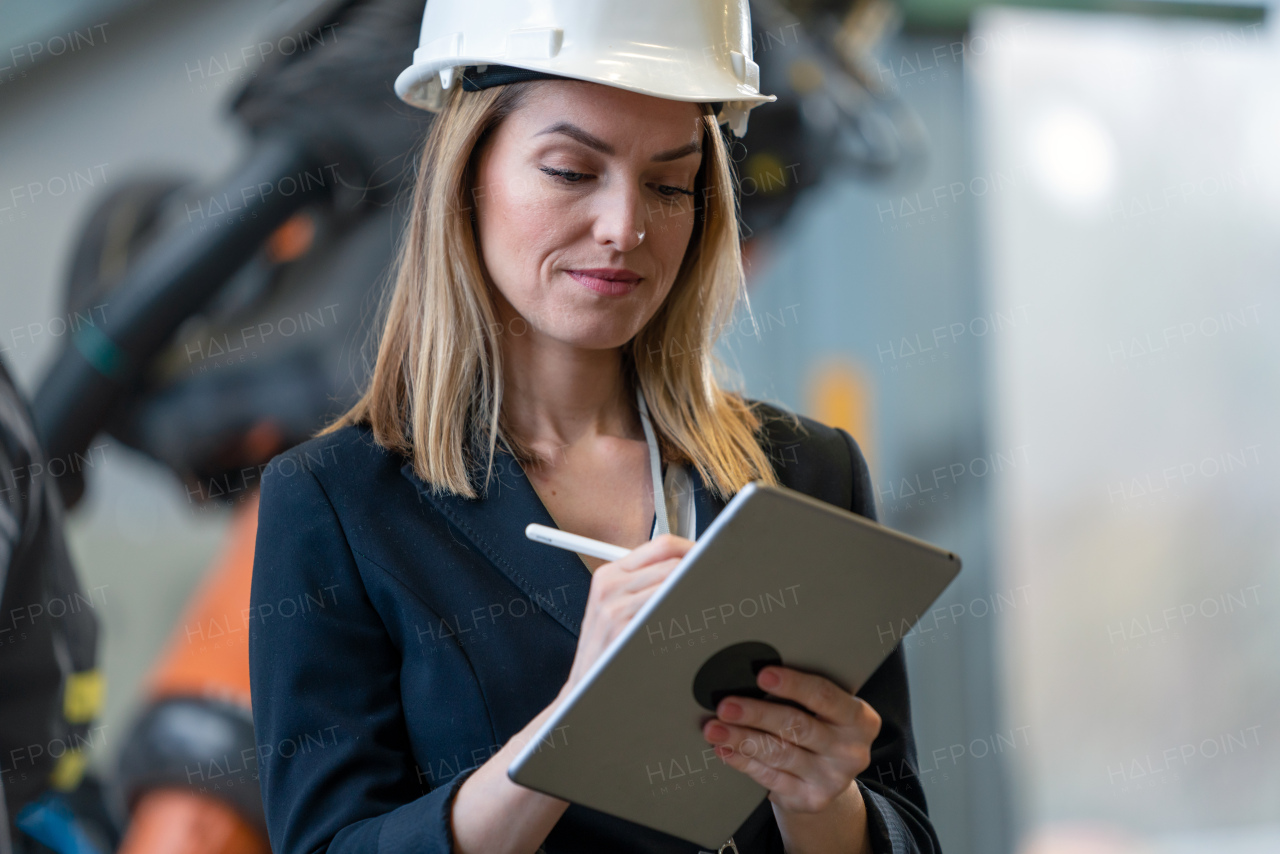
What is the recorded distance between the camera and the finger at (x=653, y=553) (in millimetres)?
785

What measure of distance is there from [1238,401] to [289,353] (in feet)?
9.60

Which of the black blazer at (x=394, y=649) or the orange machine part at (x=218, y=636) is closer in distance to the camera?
the black blazer at (x=394, y=649)

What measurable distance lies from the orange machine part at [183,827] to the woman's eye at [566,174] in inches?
68.1

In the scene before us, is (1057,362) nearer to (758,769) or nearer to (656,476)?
(656,476)

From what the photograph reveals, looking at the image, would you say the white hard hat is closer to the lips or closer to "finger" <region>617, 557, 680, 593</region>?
the lips

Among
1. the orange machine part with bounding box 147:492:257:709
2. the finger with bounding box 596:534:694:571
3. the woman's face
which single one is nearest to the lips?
the woman's face

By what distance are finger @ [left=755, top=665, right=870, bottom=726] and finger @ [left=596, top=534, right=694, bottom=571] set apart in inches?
4.5

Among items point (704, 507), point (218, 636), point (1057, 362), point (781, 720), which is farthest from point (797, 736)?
point (1057, 362)

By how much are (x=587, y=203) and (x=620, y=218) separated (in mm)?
40

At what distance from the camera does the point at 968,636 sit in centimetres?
321

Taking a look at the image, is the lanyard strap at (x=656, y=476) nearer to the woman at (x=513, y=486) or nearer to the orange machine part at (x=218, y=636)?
the woman at (x=513, y=486)

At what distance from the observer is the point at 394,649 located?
100 centimetres

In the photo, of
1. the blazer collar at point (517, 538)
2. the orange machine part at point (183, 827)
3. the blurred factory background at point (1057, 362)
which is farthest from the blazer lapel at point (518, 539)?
the blurred factory background at point (1057, 362)

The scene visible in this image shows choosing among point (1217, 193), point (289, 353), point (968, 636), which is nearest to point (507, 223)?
point (289, 353)
